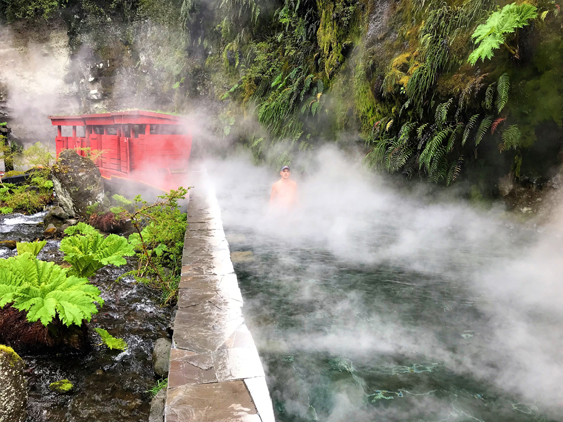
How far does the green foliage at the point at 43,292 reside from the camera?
2889 millimetres

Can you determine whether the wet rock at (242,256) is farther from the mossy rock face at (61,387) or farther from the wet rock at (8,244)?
the wet rock at (8,244)

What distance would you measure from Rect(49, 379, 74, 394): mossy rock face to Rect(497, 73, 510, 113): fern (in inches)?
263

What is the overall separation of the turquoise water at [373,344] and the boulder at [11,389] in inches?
73.7

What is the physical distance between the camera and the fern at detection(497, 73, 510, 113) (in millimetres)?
5457

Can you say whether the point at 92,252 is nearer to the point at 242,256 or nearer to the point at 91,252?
the point at 91,252

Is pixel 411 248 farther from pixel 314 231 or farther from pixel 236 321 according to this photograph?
pixel 236 321

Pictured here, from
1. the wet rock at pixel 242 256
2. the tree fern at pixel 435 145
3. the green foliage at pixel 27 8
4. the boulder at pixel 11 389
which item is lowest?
the wet rock at pixel 242 256

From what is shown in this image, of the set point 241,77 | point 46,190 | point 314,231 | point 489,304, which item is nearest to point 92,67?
point 241,77

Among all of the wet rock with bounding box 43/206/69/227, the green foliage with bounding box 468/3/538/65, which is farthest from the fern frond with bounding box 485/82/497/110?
the wet rock with bounding box 43/206/69/227

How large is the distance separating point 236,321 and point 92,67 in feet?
96.1

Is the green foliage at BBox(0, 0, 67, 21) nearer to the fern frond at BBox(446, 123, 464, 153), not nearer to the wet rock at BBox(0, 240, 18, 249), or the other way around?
the wet rock at BBox(0, 240, 18, 249)

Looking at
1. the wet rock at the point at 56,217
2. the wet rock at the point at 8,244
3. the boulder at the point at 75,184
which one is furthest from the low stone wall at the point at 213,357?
the wet rock at the point at 56,217

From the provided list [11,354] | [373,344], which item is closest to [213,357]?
[373,344]

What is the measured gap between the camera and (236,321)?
309 centimetres
